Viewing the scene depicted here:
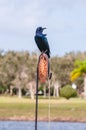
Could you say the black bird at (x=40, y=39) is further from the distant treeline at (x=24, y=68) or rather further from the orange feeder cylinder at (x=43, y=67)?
the distant treeline at (x=24, y=68)

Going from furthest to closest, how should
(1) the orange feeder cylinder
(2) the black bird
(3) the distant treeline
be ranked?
1. (3) the distant treeline
2. (1) the orange feeder cylinder
3. (2) the black bird

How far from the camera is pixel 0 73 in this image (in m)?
98.2

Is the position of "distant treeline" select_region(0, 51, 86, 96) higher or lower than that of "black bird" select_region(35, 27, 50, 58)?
higher

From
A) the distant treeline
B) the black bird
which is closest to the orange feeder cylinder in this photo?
the black bird

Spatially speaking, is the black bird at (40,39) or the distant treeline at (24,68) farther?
the distant treeline at (24,68)

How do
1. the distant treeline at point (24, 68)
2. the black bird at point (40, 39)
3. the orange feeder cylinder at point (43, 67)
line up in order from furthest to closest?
1. the distant treeline at point (24, 68)
2. the orange feeder cylinder at point (43, 67)
3. the black bird at point (40, 39)

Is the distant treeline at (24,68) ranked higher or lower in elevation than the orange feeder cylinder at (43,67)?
higher

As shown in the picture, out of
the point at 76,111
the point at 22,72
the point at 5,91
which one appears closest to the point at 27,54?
the point at 22,72

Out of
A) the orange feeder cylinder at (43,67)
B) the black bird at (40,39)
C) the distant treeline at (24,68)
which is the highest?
the distant treeline at (24,68)

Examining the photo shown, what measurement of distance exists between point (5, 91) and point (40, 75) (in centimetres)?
9214

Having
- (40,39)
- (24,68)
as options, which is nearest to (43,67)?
(40,39)

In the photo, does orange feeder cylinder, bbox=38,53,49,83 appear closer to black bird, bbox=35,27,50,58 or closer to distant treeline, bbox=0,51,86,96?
black bird, bbox=35,27,50,58

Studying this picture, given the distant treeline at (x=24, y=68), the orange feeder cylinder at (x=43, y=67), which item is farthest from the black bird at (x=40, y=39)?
the distant treeline at (x=24, y=68)

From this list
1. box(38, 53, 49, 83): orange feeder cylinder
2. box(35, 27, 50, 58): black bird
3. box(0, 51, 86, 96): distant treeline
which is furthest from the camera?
box(0, 51, 86, 96): distant treeline
